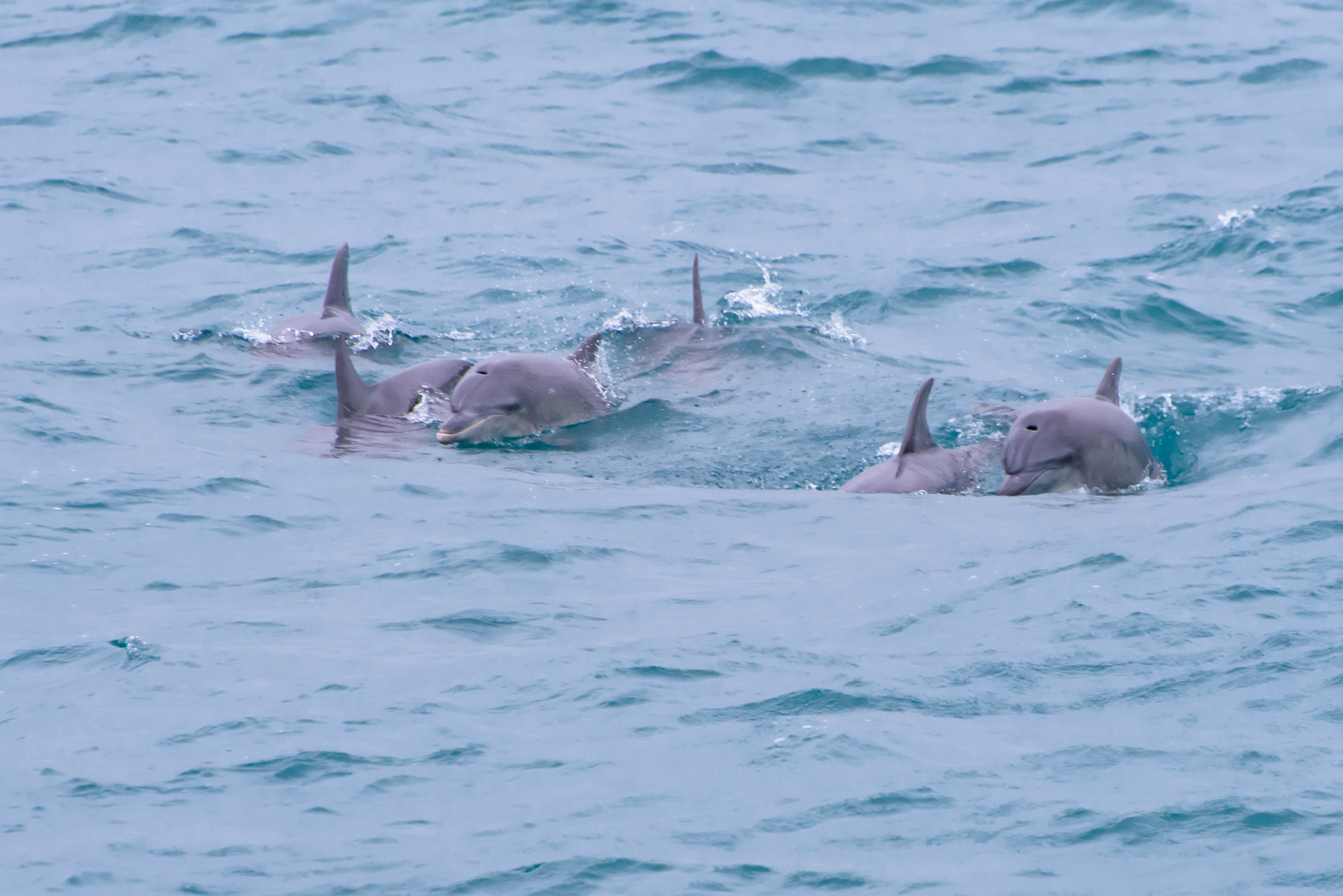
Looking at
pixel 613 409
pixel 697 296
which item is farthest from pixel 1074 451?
pixel 697 296

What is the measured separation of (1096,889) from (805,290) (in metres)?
10.7

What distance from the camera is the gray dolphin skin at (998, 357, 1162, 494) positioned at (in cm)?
962

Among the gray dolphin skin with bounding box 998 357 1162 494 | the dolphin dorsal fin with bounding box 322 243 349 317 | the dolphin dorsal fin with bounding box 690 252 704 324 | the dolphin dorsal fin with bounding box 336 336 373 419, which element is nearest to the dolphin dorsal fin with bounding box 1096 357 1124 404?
the gray dolphin skin with bounding box 998 357 1162 494

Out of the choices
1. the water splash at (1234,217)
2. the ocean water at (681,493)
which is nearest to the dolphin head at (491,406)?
the ocean water at (681,493)

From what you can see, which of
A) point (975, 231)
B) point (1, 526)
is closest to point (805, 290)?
point (975, 231)

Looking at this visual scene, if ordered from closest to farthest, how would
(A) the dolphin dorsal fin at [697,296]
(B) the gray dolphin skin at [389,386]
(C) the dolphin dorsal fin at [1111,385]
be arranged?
1. (C) the dolphin dorsal fin at [1111,385]
2. (B) the gray dolphin skin at [389,386]
3. (A) the dolphin dorsal fin at [697,296]

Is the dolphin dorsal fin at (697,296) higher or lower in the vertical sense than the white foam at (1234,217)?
higher

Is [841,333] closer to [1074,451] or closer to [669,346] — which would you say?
[669,346]

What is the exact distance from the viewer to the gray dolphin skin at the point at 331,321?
13.3m

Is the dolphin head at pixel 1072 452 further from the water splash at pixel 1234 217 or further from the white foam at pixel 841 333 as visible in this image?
the water splash at pixel 1234 217

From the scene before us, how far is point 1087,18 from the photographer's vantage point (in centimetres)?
2569

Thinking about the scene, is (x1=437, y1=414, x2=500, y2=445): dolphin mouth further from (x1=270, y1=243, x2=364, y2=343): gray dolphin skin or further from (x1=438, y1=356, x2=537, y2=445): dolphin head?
(x1=270, y1=243, x2=364, y2=343): gray dolphin skin

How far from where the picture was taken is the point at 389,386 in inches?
458

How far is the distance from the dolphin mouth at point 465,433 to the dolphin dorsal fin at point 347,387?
0.74 m
